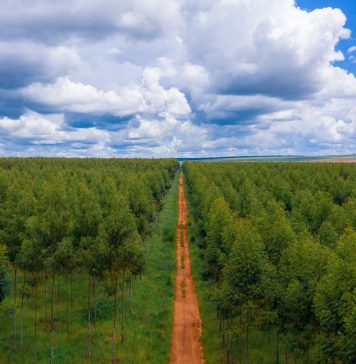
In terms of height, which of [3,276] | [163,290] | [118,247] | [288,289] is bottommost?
[163,290]

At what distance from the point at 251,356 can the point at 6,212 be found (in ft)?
104

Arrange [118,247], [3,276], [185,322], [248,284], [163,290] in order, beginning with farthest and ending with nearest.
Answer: [163,290], [185,322], [118,247], [3,276], [248,284]

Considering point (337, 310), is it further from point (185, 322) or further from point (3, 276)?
point (3, 276)

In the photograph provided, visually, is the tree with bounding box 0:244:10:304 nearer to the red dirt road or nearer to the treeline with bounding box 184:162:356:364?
the red dirt road

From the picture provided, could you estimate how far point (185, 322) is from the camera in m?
43.9

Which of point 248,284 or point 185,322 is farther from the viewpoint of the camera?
point 185,322

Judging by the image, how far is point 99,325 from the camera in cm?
4244

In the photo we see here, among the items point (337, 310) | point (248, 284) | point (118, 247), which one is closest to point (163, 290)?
point (118, 247)

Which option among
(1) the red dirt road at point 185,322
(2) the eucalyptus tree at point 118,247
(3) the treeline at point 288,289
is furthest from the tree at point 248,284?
(2) the eucalyptus tree at point 118,247

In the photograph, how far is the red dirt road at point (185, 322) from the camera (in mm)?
36688

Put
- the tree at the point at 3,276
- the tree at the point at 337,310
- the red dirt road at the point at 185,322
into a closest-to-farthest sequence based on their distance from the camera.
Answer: the tree at the point at 337,310
the tree at the point at 3,276
the red dirt road at the point at 185,322

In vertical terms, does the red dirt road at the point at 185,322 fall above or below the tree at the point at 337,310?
below

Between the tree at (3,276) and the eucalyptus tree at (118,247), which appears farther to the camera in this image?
the eucalyptus tree at (118,247)

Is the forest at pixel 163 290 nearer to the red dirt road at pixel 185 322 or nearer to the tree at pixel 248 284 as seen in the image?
the tree at pixel 248 284
